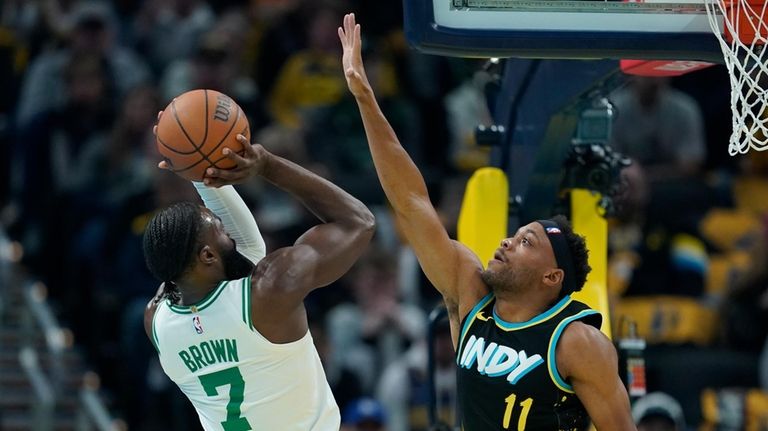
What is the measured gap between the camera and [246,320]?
5.56m

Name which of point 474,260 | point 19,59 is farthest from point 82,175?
point 474,260

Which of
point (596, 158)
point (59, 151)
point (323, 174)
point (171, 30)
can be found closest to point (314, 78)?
point (323, 174)

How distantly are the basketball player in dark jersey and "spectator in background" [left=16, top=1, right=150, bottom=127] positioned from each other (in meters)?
6.06

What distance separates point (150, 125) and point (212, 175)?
227 inches

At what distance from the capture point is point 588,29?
18.1 feet

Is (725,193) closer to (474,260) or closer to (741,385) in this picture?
(741,385)

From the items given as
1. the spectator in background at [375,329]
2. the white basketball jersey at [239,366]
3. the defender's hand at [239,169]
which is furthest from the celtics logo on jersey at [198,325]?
the spectator in background at [375,329]

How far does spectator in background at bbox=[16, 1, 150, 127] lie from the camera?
452 inches

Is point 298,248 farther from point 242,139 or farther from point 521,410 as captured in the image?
point 521,410

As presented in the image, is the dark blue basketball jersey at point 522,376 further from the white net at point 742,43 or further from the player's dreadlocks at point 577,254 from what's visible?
the white net at point 742,43

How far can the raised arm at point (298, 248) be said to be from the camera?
5523 millimetres

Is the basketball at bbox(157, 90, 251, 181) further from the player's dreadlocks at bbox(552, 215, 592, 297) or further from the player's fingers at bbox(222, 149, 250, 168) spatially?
the player's dreadlocks at bbox(552, 215, 592, 297)

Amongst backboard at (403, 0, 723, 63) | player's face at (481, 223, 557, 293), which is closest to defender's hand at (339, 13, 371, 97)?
backboard at (403, 0, 723, 63)

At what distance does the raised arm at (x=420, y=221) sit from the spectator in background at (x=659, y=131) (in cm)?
570
